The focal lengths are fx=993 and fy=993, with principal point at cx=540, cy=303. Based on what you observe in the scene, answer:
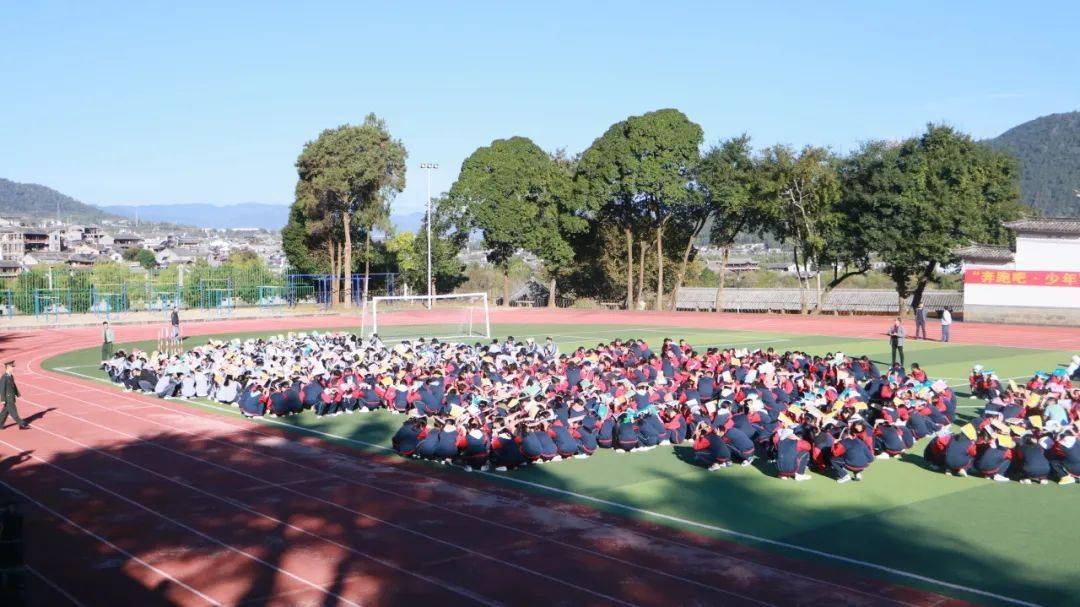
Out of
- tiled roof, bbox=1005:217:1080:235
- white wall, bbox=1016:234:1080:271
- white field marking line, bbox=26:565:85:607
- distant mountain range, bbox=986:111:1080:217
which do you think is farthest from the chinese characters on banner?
distant mountain range, bbox=986:111:1080:217

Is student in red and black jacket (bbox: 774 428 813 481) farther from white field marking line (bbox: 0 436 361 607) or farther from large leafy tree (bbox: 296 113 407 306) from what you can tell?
large leafy tree (bbox: 296 113 407 306)

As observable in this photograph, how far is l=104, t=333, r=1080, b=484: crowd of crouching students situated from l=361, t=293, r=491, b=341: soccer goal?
40.3 feet

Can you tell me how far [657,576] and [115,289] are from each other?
50.2 metres

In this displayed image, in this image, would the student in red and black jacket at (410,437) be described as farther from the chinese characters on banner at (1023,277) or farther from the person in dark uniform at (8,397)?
the chinese characters on banner at (1023,277)

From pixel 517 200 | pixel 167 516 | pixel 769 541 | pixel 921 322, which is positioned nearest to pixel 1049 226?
pixel 921 322

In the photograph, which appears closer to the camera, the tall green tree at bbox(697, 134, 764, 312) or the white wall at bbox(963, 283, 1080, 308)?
the white wall at bbox(963, 283, 1080, 308)

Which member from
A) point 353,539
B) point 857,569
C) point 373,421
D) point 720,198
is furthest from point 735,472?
point 720,198

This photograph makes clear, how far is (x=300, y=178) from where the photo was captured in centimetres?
6500

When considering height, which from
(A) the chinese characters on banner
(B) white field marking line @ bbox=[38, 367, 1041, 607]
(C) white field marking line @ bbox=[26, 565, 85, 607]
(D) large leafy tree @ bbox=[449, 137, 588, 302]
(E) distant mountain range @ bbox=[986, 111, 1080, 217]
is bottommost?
(C) white field marking line @ bbox=[26, 565, 85, 607]

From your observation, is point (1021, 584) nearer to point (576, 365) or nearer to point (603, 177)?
point (576, 365)

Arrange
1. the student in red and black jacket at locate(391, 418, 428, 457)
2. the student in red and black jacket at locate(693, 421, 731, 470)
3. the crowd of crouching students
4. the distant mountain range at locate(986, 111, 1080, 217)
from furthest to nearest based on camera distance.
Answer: the distant mountain range at locate(986, 111, 1080, 217), the student in red and black jacket at locate(391, 418, 428, 457), the student in red and black jacket at locate(693, 421, 731, 470), the crowd of crouching students

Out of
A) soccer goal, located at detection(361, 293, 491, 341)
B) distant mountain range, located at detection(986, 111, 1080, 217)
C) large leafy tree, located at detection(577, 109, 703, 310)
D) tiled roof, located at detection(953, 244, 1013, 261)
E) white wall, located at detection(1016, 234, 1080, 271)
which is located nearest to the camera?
soccer goal, located at detection(361, 293, 491, 341)

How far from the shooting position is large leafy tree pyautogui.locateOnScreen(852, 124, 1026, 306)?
5009 centimetres

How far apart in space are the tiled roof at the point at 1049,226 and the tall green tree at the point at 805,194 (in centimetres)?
978
